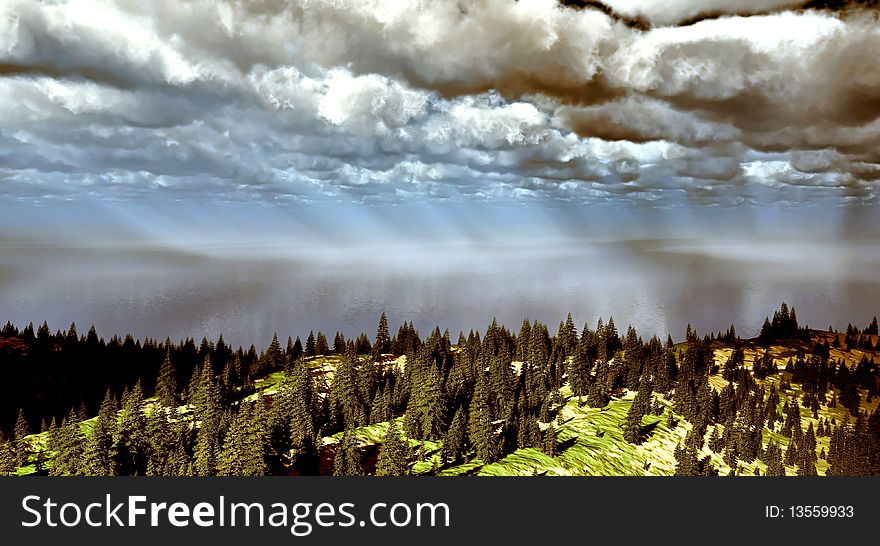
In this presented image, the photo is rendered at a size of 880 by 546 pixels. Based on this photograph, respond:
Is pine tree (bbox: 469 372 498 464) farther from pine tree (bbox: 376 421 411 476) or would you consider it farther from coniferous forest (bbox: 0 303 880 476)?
pine tree (bbox: 376 421 411 476)

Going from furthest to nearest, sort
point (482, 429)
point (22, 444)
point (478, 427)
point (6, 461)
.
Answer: point (22, 444), point (478, 427), point (482, 429), point (6, 461)

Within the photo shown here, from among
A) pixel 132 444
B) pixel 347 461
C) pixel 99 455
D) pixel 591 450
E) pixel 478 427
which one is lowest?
pixel 591 450

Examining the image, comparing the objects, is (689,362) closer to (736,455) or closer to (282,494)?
(736,455)

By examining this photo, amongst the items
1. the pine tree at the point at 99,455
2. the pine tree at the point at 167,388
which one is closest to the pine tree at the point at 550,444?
the pine tree at the point at 99,455

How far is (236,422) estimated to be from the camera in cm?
8556

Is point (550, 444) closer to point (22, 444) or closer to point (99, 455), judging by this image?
point (99, 455)

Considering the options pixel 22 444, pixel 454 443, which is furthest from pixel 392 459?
pixel 22 444

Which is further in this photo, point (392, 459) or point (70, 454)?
point (70, 454)

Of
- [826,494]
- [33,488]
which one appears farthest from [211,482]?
[826,494]

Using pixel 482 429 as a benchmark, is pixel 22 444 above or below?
below

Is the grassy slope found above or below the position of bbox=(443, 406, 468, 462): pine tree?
below

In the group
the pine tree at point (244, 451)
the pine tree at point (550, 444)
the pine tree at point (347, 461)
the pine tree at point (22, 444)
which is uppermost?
the pine tree at point (244, 451)

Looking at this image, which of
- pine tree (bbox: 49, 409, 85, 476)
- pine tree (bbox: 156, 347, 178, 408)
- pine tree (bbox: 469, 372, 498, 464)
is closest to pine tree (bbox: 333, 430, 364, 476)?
pine tree (bbox: 469, 372, 498, 464)

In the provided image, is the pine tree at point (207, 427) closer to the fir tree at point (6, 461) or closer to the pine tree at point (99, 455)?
the pine tree at point (99, 455)
